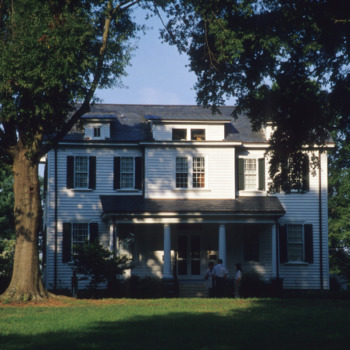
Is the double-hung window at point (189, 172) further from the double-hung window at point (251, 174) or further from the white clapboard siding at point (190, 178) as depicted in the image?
the double-hung window at point (251, 174)

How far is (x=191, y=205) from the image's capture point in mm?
28812

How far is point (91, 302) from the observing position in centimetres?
1875

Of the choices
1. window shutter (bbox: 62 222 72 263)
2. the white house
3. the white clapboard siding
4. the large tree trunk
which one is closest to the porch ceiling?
the white house

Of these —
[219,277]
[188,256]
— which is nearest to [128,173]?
[188,256]

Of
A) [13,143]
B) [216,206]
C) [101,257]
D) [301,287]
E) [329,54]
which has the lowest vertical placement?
[301,287]

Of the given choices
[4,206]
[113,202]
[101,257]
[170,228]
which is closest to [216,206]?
[170,228]

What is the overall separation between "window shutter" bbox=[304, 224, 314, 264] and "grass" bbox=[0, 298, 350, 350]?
12.4 metres

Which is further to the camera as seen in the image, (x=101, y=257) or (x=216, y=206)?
(x=216, y=206)

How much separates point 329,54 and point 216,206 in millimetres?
13104

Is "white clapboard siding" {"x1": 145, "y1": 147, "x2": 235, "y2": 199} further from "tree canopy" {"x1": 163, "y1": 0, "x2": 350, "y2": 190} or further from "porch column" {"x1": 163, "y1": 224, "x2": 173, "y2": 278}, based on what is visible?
"tree canopy" {"x1": 163, "y1": 0, "x2": 350, "y2": 190}

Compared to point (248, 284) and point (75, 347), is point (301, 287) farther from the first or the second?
point (75, 347)

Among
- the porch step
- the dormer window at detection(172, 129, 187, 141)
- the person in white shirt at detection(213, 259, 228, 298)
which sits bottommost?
the porch step

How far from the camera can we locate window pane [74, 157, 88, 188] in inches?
1181

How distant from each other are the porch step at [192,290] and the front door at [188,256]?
1.50 metres
